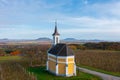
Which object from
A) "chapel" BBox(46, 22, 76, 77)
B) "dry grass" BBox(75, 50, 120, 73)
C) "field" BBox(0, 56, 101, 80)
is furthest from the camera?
"dry grass" BBox(75, 50, 120, 73)

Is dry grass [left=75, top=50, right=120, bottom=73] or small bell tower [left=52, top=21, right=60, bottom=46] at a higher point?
small bell tower [left=52, top=21, right=60, bottom=46]

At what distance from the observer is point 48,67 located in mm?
31734

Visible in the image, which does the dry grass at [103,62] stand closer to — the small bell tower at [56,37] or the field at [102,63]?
the field at [102,63]

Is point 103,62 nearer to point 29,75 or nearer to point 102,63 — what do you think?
point 102,63

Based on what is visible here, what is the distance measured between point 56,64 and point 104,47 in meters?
47.3

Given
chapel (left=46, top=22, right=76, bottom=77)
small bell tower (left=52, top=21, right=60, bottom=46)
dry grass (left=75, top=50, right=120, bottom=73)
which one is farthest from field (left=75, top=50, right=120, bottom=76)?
small bell tower (left=52, top=21, right=60, bottom=46)

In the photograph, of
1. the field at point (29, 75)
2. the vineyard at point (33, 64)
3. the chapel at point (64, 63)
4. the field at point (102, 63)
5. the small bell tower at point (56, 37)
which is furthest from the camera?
the small bell tower at point (56, 37)

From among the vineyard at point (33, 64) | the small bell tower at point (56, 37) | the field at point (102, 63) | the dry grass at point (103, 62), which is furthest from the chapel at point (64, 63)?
the dry grass at point (103, 62)

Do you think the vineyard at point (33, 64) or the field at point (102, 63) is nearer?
the vineyard at point (33, 64)

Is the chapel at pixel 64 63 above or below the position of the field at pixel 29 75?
above

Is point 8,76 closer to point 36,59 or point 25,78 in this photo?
point 25,78

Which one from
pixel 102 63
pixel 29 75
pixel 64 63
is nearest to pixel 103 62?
pixel 102 63

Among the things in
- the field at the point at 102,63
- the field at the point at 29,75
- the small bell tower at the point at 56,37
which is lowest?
the field at the point at 29,75

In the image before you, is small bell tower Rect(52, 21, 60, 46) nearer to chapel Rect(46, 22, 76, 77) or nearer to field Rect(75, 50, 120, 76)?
chapel Rect(46, 22, 76, 77)
